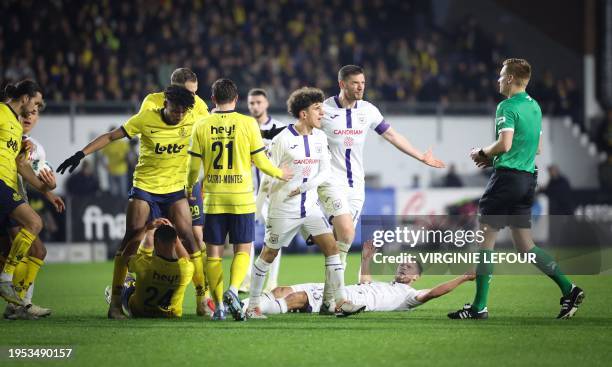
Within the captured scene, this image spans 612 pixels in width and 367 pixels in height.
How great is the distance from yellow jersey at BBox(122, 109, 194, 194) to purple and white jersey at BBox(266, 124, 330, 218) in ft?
3.17

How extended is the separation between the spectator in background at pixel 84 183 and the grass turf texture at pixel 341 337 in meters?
9.94

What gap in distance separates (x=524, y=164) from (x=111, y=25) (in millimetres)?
18554

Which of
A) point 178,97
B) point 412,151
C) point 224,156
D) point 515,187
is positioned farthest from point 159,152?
point 515,187

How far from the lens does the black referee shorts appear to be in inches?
363

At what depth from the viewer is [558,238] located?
70.7 ft

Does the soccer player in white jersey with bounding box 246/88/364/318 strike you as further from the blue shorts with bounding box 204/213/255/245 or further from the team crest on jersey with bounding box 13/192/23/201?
the team crest on jersey with bounding box 13/192/23/201

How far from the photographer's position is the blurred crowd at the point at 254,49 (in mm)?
24516

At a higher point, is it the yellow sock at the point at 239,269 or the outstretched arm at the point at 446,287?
the yellow sock at the point at 239,269

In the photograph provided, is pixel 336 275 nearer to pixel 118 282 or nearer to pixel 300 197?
pixel 300 197

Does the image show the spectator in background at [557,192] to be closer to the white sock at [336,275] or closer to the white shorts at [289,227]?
the white sock at [336,275]

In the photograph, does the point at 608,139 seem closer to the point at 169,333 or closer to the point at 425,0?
the point at 425,0

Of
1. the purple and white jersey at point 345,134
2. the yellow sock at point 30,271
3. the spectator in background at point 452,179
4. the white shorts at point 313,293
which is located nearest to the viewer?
the yellow sock at point 30,271

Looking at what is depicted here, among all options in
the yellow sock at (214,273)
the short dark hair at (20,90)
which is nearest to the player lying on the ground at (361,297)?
the yellow sock at (214,273)

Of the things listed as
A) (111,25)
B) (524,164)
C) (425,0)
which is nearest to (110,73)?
(111,25)
